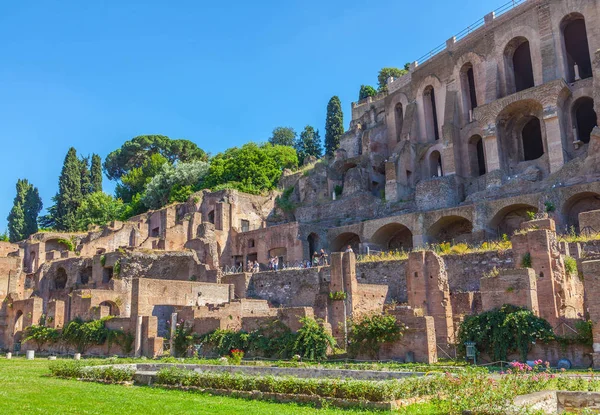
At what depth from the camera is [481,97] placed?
164ft

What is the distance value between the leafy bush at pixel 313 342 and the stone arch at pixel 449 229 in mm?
17574

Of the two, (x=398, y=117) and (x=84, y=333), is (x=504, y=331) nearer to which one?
(x=84, y=333)

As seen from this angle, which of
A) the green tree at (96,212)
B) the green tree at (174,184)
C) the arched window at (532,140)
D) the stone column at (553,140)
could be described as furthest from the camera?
the green tree at (96,212)

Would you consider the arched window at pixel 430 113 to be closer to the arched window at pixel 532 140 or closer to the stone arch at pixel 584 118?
the arched window at pixel 532 140

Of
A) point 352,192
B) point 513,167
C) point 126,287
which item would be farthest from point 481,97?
point 126,287

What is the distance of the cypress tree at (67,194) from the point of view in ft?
241

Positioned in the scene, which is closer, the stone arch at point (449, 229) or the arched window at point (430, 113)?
the stone arch at point (449, 229)

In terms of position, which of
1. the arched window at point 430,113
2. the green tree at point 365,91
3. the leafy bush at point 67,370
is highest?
the green tree at point 365,91

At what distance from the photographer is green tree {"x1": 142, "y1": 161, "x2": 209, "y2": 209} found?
65.2 metres

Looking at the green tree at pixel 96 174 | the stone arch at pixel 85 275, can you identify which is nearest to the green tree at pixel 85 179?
the green tree at pixel 96 174

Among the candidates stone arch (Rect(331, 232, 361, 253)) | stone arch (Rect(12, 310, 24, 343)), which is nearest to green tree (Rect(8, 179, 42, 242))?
stone arch (Rect(12, 310, 24, 343))

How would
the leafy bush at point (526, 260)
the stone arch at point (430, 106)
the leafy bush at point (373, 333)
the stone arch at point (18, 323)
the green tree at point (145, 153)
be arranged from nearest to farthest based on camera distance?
the leafy bush at point (526, 260), the leafy bush at point (373, 333), the stone arch at point (18, 323), the stone arch at point (430, 106), the green tree at point (145, 153)

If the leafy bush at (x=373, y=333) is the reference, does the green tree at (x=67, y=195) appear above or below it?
above

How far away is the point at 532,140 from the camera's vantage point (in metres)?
48.1
